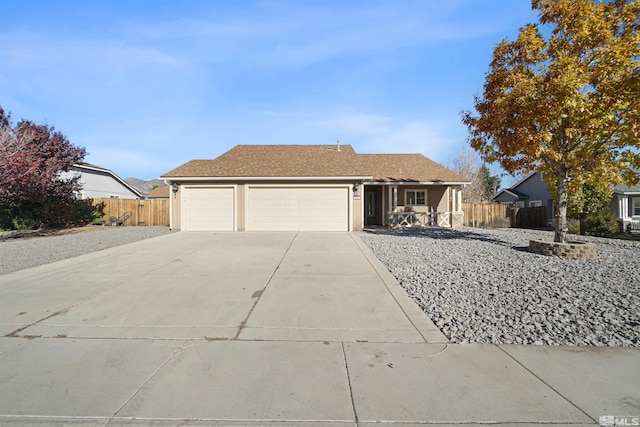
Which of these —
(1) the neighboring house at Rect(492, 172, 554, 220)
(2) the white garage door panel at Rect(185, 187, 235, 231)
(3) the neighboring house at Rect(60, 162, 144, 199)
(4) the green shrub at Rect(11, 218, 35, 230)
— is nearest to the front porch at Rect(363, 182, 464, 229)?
(2) the white garage door panel at Rect(185, 187, 235, 231)

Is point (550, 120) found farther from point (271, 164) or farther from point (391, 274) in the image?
point (271, 164)

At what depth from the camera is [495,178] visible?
44625mm

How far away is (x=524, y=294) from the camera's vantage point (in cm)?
559

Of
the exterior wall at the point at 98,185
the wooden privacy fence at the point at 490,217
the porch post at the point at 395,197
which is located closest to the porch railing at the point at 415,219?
the porch post at the point at 395,197

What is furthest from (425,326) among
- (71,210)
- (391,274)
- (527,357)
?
(71,210)

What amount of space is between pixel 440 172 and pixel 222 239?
13.6 metres

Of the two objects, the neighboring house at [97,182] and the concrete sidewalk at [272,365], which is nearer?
the concrete sidewalk at [272,365]

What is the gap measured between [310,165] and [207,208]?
5.65 m

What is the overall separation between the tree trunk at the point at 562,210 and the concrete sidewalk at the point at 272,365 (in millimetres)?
6935

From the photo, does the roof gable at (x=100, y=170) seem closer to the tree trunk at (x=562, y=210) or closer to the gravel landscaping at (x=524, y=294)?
the gravel landscaping at (x=524, y=294)

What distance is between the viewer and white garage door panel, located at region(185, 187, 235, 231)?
642 inches

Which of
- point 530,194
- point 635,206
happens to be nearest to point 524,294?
point 635,206

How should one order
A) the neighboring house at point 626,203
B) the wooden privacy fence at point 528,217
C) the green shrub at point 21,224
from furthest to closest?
1. the wooden privacy fence at point 528,217
2. the neighboring house at point 626,203
3. the green shrub at point 21,224

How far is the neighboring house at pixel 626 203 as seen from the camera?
20328 millimetres
